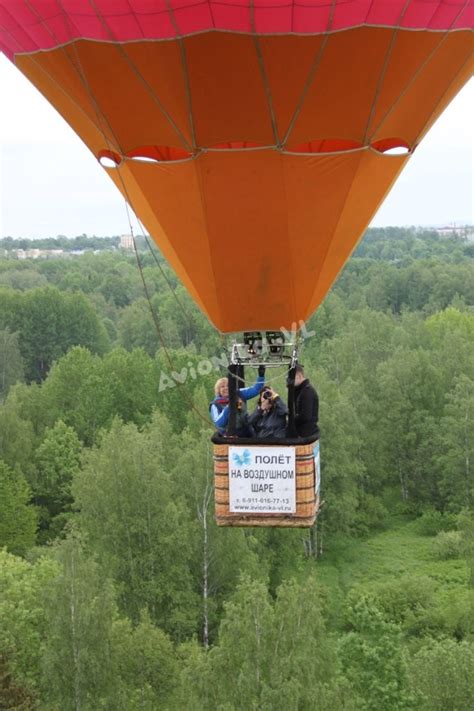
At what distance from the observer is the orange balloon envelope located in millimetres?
8461

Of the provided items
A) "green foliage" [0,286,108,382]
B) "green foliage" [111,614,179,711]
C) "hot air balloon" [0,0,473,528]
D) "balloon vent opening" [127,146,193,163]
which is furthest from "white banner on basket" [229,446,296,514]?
"green foliage" [0,286,108,382]

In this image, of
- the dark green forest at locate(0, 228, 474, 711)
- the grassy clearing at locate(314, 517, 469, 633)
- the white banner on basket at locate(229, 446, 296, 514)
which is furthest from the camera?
the grassy clearing at locate(314, 517, 469, 633)

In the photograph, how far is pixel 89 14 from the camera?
332 inches

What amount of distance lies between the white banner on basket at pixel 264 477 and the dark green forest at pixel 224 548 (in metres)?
1.17

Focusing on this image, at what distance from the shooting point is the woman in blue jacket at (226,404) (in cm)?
951

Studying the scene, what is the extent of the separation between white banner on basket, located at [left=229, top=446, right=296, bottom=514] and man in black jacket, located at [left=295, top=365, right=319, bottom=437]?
0.27m

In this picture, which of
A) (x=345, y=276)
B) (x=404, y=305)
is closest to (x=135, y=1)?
Result: (x=404, y=305)

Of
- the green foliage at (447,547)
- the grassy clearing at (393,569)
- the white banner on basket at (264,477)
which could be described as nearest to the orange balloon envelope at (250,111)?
the white banner on basket at (264,477)

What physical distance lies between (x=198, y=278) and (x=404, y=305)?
55095 millimetres

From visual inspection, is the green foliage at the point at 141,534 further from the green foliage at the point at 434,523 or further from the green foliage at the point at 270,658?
the green foliage at the point at 434,523

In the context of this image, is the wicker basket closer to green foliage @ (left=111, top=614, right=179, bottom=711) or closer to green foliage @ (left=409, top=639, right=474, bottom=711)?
green foliage @ (left=409, top=639, right=474, bottom=711)

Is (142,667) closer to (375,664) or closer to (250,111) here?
(375,664)

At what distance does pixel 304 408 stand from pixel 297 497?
839 mm

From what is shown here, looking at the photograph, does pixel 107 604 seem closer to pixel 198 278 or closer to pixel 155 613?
pixel 155 613
